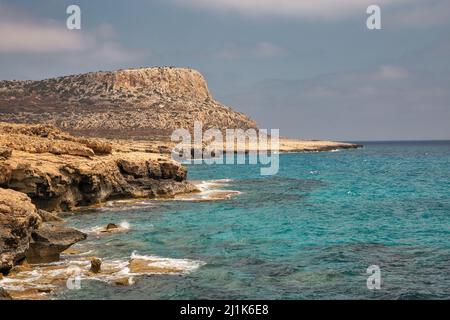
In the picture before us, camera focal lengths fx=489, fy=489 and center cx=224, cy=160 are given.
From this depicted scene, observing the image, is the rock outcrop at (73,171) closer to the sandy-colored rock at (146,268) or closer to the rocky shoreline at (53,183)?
the rocky shoreline at (53,183)

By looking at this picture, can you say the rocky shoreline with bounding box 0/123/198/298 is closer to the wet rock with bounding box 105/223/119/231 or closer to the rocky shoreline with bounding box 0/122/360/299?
the rocky shoreline with bounding box 0/122/360/299

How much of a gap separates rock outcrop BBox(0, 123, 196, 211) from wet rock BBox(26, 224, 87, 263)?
10168mm

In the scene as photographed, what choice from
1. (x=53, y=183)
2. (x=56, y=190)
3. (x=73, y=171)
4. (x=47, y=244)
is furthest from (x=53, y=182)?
(x=47, y=244)

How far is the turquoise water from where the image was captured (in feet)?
72.7

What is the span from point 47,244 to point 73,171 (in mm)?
19266

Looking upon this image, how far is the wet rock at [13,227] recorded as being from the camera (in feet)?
76.5

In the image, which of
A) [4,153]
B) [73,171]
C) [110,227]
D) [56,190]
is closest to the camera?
[110,227]

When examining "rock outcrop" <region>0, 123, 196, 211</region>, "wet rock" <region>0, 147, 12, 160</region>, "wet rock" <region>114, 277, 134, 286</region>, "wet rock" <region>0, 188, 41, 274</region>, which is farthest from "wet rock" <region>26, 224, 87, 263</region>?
"wet rock" <region>0, 147, 12, 160</region>

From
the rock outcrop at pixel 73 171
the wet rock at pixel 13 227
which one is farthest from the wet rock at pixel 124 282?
the rock outcrop at pixel 73 171

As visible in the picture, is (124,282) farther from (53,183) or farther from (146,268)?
(53,183)

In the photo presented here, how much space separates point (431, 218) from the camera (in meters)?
42.8

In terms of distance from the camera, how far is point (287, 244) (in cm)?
3228

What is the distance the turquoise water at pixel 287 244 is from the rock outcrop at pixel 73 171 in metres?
3.27
